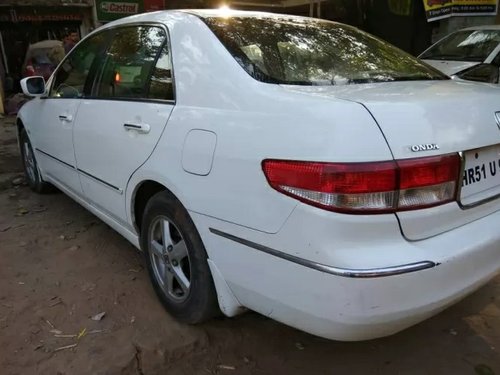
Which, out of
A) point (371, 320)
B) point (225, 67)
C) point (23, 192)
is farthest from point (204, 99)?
point (23, 192)

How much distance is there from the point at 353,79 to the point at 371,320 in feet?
3.78

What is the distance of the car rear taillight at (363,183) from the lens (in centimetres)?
175

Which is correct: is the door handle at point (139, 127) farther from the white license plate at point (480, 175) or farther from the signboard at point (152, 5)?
the signboard at point (152, 5)

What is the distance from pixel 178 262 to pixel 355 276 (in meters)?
1.15

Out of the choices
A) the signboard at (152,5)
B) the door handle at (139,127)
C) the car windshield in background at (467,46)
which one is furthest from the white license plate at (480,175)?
the signboard at (152,5)

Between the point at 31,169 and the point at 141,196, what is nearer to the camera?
the point at 141,196

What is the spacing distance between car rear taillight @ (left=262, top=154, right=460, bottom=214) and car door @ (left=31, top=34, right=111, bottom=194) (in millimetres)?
2109

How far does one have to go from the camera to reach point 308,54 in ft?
8.27

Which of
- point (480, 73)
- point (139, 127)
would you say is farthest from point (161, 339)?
point (480, 73)

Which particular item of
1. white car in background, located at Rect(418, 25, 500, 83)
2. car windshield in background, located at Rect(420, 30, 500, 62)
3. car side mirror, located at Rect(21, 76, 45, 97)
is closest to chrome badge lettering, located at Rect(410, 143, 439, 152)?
car side mirror, located at Rect(21, 76, 45, 97)

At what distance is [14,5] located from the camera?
39.0 feet

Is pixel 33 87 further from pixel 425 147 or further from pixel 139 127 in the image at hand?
pixel 425 147

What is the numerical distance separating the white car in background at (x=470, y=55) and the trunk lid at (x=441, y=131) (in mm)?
5186

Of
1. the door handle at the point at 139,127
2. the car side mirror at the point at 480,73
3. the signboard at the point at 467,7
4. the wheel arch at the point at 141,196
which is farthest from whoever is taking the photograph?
the signboard at the point at 467,7
